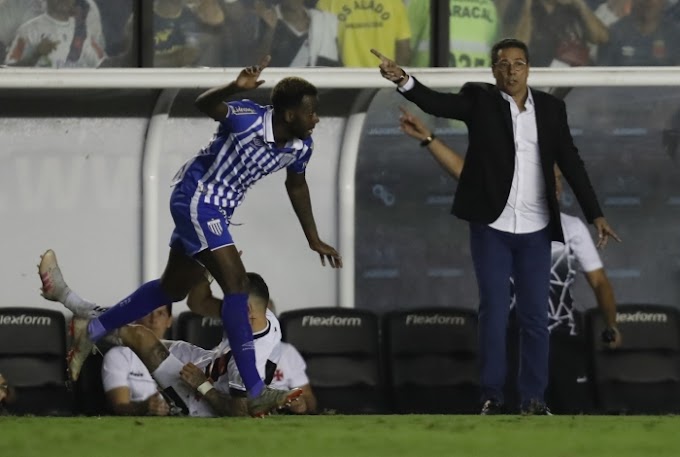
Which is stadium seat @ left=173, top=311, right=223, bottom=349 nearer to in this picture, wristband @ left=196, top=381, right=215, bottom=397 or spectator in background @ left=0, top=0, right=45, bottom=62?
wristband @ left=196, top=381, right=215, bottom=397

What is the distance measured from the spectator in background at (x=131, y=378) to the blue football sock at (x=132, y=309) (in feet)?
3.96

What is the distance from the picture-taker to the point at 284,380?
9938 mm

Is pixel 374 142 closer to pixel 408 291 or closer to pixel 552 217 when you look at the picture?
pixel 408 291

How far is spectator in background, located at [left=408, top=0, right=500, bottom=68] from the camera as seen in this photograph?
10.7 m

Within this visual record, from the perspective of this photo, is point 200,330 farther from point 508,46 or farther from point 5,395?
point 508,46

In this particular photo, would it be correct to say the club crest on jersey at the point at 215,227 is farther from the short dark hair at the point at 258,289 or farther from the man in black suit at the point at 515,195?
the man in black suit at the point at 515,195

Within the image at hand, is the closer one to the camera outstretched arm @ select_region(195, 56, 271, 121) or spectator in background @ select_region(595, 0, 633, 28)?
outstretched arm @ select_region(195, 56, 271, 121)

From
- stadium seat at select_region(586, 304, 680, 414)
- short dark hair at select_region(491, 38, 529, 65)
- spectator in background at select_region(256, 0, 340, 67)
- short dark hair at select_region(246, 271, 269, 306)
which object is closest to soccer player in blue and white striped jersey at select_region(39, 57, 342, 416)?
short dark hair at select_region(246, 271, 269, 306)

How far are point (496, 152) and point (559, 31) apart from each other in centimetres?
228

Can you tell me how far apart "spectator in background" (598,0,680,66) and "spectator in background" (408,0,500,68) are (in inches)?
27.2

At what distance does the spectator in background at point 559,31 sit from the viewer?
10766 millimetres

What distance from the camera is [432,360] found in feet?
35.0

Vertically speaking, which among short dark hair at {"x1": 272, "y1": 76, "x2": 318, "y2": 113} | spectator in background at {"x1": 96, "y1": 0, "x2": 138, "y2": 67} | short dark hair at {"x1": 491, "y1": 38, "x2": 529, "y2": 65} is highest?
spectator in background at {"x1": 96, "y1": 0, "x2": 138, "y2": 67}

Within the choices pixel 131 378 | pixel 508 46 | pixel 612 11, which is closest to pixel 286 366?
pixel 131 378
